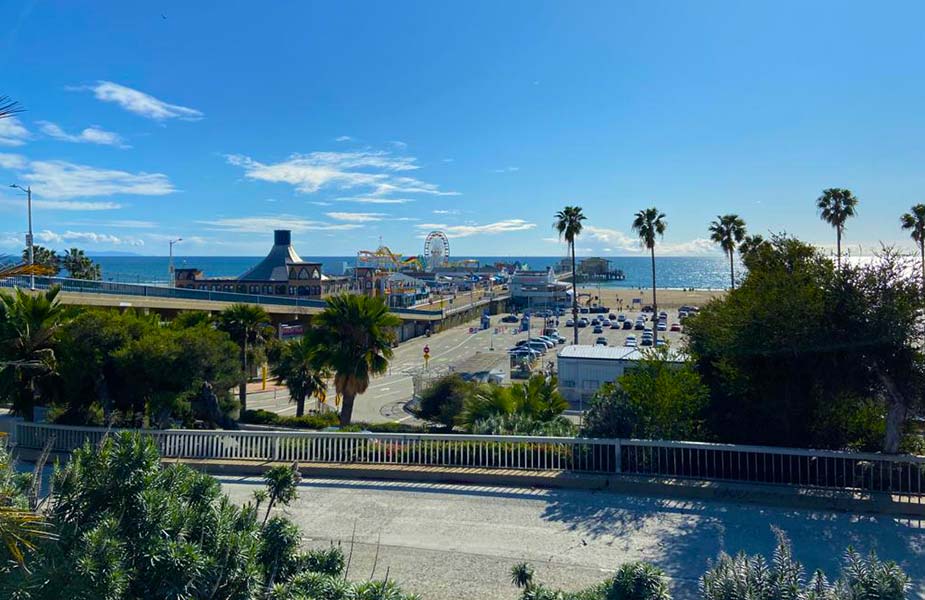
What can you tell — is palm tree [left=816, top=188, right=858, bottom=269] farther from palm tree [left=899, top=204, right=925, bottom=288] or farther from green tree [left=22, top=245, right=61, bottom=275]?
green tree [left=22, top=245, right=61, bottom=275]

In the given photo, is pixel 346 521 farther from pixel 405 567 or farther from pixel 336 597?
pixel 336 597

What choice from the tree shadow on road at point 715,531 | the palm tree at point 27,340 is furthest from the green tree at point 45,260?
the tree shadow on road at point 715,531

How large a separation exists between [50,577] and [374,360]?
17.8 meters

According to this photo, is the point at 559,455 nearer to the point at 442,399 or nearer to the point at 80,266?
the point at 442,399

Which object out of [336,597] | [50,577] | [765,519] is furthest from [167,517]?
[765,519]

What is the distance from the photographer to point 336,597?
4242mm

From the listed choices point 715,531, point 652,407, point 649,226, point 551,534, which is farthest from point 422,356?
point 715,531

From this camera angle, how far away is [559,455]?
10.0 metres

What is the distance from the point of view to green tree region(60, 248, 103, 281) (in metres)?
54.8

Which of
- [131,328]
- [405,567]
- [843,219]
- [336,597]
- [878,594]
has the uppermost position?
[843,219]

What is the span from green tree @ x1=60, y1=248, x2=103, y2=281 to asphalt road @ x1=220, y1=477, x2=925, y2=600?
2192 inches

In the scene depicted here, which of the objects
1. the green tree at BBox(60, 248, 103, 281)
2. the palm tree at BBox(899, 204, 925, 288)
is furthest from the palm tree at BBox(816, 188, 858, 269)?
the green tree at BBox(60, 248, 103, 281)

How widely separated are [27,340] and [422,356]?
4956 cm

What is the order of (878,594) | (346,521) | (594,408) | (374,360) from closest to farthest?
(878,594) < (346,521) < (594,408) < (374,360)
